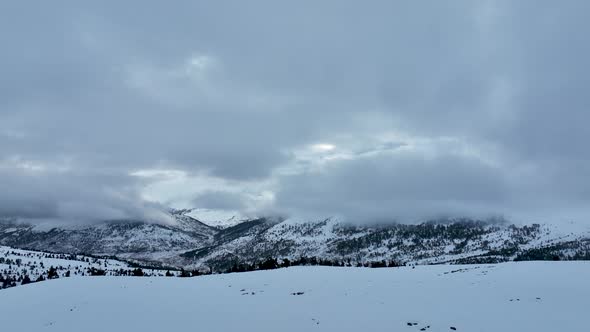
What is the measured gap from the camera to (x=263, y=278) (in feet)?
173

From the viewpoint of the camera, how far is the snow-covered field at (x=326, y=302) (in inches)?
1158

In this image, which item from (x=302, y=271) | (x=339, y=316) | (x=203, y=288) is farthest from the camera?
(x=302, y=271)

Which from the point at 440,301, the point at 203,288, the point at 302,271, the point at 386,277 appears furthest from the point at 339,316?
the point at 302,271

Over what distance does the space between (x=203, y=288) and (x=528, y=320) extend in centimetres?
3405

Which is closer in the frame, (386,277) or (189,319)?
(189,319)

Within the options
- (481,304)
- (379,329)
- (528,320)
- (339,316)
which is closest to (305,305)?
(339,316)

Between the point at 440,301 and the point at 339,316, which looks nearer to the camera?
the point at 339,316

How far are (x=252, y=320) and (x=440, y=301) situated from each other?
1662 centimetres

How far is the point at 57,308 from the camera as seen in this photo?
125 feet

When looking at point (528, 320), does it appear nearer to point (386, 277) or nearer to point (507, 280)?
point (507, 280)

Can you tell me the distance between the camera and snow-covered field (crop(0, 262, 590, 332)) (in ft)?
96.5

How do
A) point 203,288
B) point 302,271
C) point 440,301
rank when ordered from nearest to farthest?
point 440,301
point 203,288
point 302,271

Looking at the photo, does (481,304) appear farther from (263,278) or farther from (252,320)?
(263,278)

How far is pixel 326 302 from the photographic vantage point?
36.5 metres
